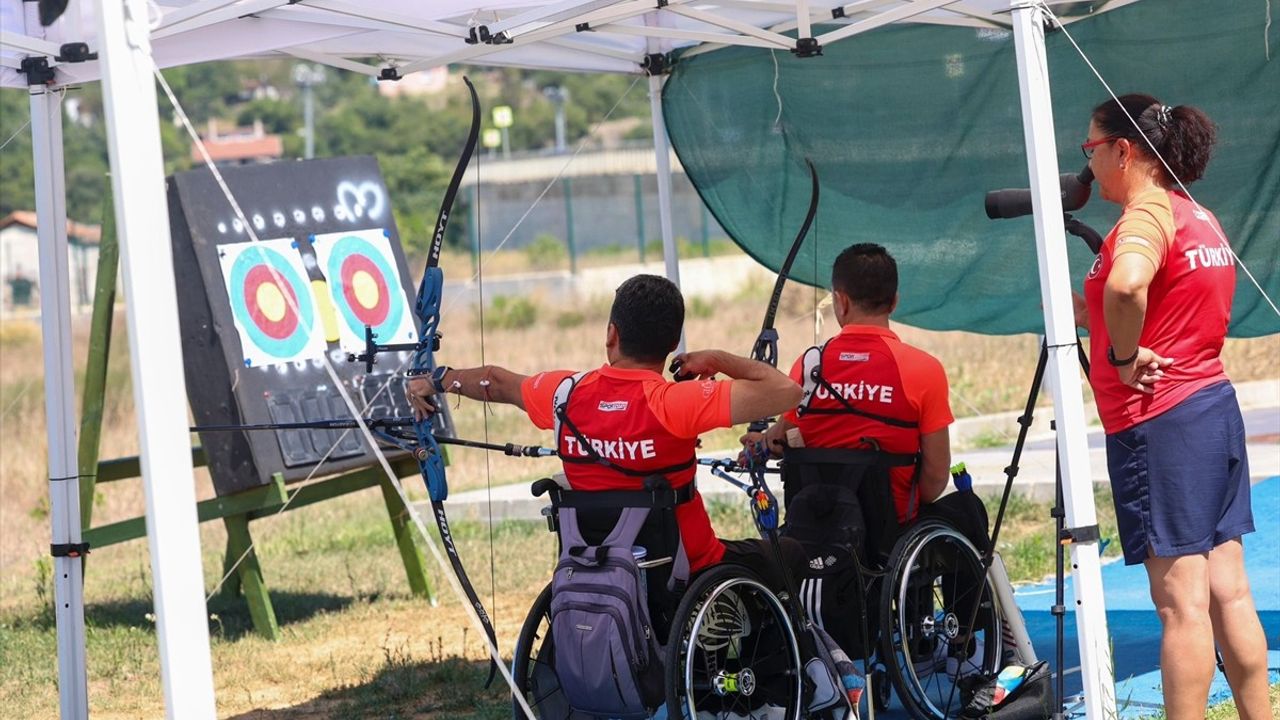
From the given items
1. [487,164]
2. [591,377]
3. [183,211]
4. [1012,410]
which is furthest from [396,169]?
[591,377]

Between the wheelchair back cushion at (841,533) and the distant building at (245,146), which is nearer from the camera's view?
the wheelchair back cushion at (841,533)

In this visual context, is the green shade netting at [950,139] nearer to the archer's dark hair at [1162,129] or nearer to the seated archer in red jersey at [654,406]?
the archer's dark hair at [1162,129]

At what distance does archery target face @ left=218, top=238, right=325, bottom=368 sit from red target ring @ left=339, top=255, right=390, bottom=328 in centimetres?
17

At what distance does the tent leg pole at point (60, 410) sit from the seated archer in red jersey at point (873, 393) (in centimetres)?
193

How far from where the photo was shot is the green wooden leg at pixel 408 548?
263 inches

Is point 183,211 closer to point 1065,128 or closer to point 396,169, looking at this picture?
point 1065,128

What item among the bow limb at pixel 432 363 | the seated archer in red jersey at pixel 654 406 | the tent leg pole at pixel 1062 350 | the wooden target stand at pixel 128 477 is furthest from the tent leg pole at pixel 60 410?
the tent leg pole at pixel 1062 350

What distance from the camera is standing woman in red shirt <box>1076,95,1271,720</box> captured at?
11.0ft

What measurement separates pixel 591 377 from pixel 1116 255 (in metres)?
1.22

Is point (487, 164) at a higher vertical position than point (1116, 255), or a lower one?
higher

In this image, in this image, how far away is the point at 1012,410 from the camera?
1063 centimetres

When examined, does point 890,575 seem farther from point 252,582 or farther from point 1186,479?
point 252,582

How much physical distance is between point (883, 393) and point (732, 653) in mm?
816

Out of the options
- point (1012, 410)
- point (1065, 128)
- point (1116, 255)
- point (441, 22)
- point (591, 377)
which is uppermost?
point (441, 22)
